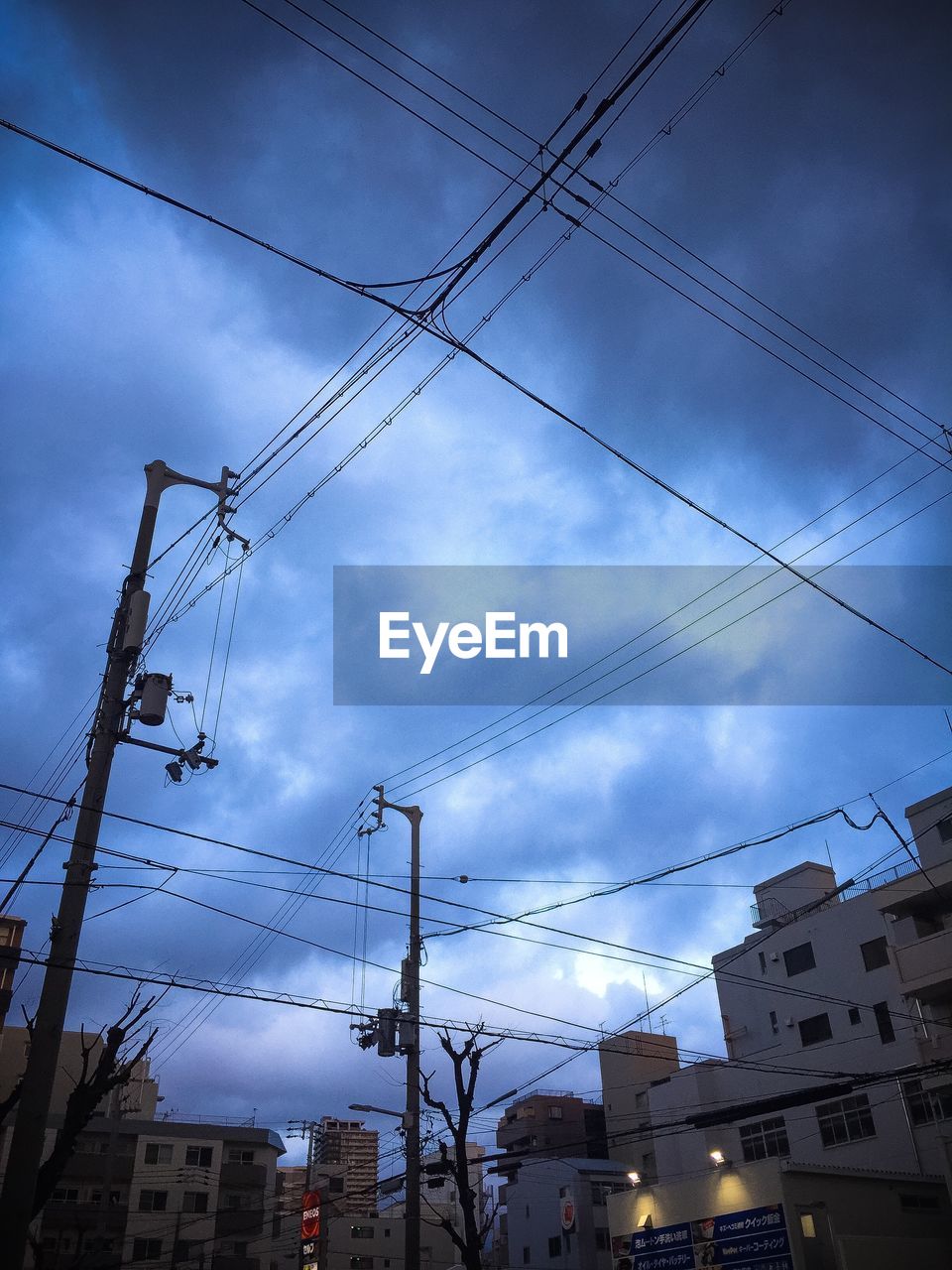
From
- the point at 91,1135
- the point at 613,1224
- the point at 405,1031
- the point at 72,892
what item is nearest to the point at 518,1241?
the point at 91,1135

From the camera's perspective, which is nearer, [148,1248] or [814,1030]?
[814,1030]

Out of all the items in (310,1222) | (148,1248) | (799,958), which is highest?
(799,958)

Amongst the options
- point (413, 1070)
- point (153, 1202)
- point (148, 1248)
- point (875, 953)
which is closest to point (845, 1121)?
point (875, 953)

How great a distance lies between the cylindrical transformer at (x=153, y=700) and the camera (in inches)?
497

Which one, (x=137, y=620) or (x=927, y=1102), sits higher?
(x=137, y=620)

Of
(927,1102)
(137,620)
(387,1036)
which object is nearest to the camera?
(137,620)

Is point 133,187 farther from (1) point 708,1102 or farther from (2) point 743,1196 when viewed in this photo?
(1) point 708,1102

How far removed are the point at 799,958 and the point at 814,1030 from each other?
3.08m

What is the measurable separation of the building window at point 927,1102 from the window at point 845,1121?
2947mm

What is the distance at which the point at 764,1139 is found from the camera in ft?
131

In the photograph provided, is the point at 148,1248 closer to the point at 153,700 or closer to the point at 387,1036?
the point at 387,1036

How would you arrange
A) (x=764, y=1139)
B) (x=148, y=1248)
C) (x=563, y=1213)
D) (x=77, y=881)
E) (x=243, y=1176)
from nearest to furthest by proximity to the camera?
(x=77, y=881)
(x=764, y=1139)
(x=148, y=1248)
(x=563, y=1213)
(x=243, y=1176)

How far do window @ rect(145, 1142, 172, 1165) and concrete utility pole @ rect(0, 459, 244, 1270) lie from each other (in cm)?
4910

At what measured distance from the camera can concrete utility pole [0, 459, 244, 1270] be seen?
9.78m
